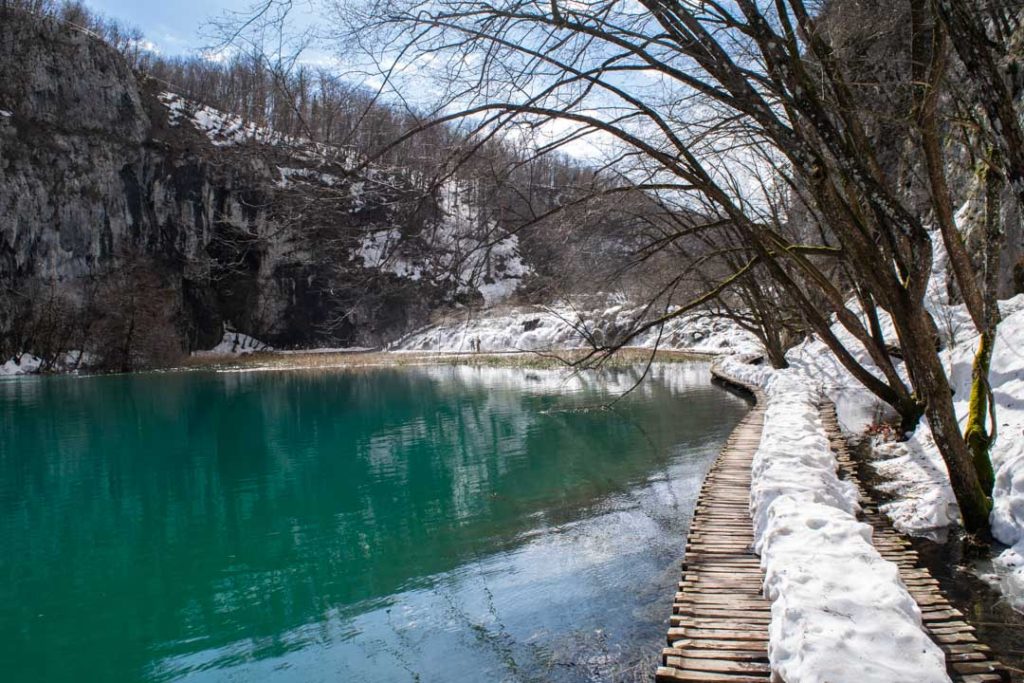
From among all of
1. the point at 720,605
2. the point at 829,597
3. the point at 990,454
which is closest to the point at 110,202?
the point at 990,454

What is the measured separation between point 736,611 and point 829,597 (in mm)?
777

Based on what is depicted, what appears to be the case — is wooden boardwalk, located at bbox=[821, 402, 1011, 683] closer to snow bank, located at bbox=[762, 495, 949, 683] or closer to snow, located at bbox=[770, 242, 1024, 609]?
snow bank, located at bbox=[762, 495, 949, 683]

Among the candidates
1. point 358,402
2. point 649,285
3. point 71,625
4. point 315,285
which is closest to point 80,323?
point 315,285

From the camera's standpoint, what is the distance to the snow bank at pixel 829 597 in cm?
304

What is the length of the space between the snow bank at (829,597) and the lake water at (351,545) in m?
1.32

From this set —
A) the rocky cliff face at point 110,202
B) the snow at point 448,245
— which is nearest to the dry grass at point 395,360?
the rocky cliff face at point 110,202

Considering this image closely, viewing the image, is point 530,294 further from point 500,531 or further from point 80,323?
point 80,323

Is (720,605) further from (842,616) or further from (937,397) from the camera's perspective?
(937,397)

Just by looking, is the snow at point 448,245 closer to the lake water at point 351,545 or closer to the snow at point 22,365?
the lake water at point 351,545

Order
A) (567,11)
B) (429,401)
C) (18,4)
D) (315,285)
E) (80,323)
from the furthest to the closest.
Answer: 1. (315,285)
2. (80,323)
3. (18,4)
4. (429,401)
5. (567,11)

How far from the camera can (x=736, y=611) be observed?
4207 mm

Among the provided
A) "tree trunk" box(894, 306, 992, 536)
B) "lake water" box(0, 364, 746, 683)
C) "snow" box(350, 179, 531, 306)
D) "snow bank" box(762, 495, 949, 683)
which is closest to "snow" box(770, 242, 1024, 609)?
"tree trunk" box(894, 306, 992, 536)

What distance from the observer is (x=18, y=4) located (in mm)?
40406

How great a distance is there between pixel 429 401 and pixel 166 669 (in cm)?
1730
